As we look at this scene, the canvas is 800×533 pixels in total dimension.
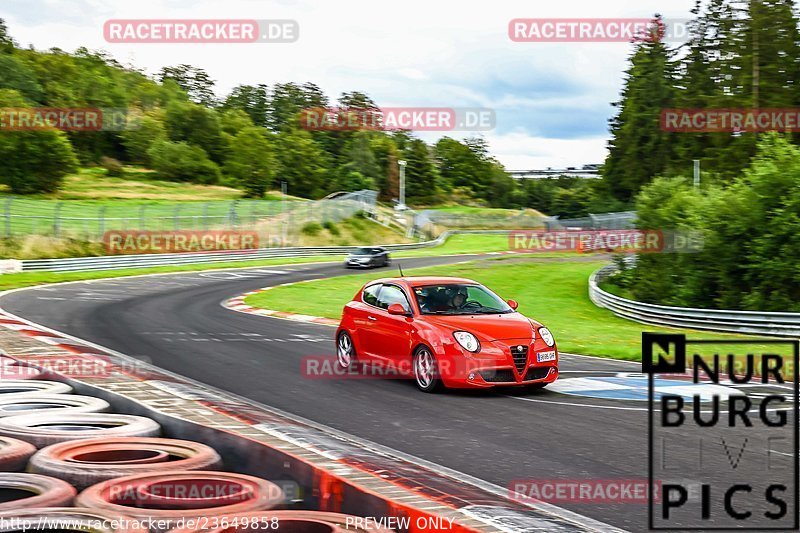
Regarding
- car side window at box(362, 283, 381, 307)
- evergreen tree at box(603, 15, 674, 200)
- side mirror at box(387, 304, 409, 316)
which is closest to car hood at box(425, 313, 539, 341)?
side mirror at box(387, 304, 409, 316)

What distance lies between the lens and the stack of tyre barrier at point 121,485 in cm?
443

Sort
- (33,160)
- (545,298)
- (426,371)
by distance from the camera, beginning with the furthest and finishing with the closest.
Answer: (33,160) < (545,298) < (426,371)

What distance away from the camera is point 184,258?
168ft

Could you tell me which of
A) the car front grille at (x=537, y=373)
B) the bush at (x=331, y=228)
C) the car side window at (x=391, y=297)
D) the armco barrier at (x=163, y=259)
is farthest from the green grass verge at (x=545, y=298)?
the bush at (x=331, y=228)

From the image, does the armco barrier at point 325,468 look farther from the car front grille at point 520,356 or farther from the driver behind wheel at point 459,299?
the driver behind wheel at point 459,299

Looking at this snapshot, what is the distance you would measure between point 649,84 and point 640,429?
95.4 metres

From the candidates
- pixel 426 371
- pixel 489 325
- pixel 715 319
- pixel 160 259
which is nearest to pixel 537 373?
pixel 489 325

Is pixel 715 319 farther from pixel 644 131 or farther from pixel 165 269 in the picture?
pixel 644 131

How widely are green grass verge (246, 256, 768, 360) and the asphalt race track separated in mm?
1913

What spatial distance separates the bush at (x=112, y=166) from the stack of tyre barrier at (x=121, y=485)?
9541 cm

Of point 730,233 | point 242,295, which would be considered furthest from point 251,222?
point 730,233

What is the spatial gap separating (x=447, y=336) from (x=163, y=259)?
40559mm

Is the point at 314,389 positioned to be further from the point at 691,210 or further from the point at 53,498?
the point at 691,210

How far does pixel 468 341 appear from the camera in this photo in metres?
11.2
